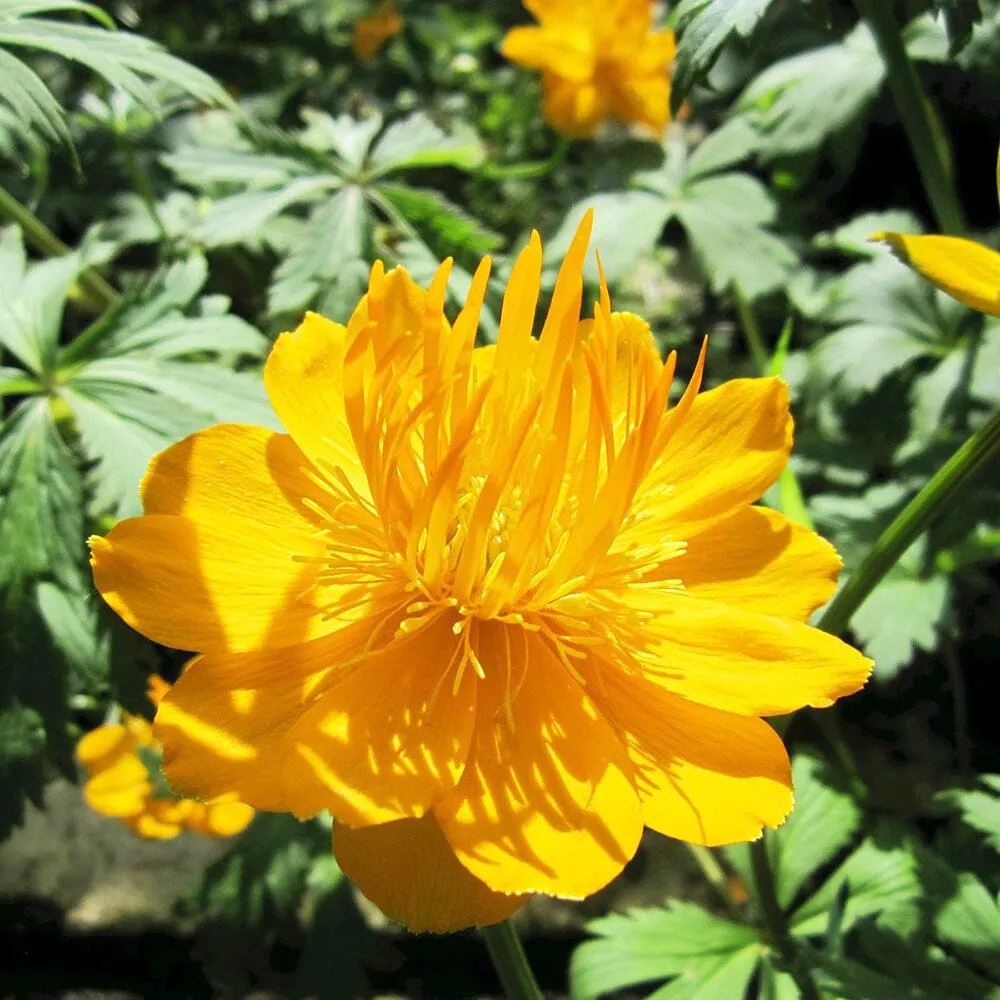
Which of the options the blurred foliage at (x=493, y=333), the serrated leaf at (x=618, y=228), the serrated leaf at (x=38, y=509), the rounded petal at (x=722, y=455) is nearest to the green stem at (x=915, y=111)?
the blurred foliage at (x=493, y=333)

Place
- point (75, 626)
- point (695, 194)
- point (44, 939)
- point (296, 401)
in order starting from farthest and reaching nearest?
point (695, 194) < point (44, 939) < point (75, 626) < point (296, 401)

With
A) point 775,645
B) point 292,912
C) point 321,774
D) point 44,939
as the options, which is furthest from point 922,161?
point 44,939

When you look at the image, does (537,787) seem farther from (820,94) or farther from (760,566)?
(820,94)

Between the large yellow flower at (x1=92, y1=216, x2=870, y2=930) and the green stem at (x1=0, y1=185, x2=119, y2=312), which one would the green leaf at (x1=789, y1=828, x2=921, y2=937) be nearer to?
the large yellow flower at (x1=92, y1=216, x2=870, y2=930)

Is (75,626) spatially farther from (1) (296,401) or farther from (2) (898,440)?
(2) (898,440)

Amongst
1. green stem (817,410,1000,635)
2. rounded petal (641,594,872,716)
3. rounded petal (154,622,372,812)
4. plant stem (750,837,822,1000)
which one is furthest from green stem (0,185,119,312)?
plant stem (750,837,822,1000)

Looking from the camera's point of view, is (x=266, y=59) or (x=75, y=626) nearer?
(x=75, y=626)
